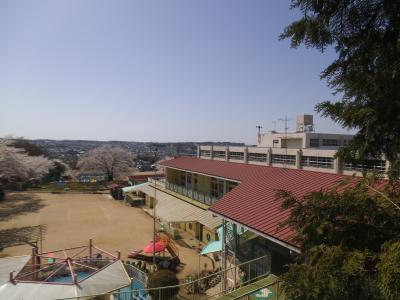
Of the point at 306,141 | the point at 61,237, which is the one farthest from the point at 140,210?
the point at 306,141

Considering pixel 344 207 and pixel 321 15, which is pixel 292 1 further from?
pixel 344 207

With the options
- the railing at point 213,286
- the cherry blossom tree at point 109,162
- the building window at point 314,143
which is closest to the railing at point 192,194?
the railing at point 213,286

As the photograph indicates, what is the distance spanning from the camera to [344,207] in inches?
205

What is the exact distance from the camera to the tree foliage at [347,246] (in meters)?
4.13

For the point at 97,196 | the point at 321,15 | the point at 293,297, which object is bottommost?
the point at 97,196

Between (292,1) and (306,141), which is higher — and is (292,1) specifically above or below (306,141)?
above

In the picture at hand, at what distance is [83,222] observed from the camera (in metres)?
35.3

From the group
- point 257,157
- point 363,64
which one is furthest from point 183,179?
point 363,64

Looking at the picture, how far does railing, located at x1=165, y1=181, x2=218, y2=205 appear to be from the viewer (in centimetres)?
2697

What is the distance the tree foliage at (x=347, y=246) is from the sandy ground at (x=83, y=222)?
17196 millimetres

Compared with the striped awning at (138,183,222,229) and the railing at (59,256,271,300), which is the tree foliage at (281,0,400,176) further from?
the striped awning at (138,183,222,229)

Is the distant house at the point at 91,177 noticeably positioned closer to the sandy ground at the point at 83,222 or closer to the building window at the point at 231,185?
the sandy ground at the point at 83,222

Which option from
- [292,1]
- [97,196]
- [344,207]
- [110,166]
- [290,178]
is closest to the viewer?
[344,207]

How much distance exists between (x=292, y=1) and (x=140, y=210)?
38852 millimetres
